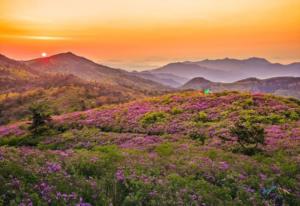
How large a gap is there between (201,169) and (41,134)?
1686 centimetres

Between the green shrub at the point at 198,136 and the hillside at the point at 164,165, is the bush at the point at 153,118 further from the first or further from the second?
the green shrub at the point at 198,136

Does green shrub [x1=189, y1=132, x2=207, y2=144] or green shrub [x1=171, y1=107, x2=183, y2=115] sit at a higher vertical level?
green shrub [x1=171, y1=107, x2=183, y2=115]

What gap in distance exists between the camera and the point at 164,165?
930 centimetres

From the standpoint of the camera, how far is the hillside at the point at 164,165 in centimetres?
591

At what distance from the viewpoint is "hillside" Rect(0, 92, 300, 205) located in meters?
5.91

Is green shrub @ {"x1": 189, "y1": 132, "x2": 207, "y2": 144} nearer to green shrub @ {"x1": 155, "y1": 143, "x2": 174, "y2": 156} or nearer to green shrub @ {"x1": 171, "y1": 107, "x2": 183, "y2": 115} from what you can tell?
green shrub @ {"x1": 155, "y1": 143, "x2": 174, "y2": 156}

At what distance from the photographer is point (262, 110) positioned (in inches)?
869

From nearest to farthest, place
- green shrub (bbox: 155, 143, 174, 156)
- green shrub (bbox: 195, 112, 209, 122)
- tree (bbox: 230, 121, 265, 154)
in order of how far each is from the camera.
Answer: green shrub (bbox: 155, 143, 174, 156) < tree (bbox: 230, 121, 265, 154) < green shrub (bbox: 195, 112, 209, 122)

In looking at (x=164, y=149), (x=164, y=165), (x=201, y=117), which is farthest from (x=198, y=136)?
(x=164, y=165)

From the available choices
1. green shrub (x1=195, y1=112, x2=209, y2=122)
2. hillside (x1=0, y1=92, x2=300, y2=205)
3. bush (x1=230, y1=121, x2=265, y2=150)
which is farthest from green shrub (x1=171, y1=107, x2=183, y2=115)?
bush (x1=230, y1=121, x2=265, y2=150)

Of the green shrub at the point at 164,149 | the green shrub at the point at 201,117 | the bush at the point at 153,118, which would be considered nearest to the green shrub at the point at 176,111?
the bush at the point at 153,118

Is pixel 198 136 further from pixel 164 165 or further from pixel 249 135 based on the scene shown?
pixel 164 165

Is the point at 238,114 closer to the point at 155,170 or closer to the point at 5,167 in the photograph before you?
the point at 155,170

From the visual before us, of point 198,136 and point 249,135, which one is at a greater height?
point 249,135
